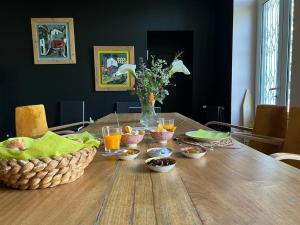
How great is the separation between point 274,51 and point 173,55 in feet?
7.59

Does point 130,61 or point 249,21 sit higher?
point 249,21

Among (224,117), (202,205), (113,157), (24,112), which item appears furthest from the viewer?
(224,117)

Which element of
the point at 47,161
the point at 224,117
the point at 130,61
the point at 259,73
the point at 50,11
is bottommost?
the point at 224,117

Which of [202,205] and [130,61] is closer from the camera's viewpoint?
[202,205]

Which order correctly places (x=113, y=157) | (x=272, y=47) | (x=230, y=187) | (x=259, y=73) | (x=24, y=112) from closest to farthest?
(x=230, y=187) → (x=113, y=157) → (x=24, y=112) → (x=272, y=47) → (x=259, y=73)

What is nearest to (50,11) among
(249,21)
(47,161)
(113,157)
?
(249,21)

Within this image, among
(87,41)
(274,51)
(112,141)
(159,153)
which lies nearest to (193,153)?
(159,153)

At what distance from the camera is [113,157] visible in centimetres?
119

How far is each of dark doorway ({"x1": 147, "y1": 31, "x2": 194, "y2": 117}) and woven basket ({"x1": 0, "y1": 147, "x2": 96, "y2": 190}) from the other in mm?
4296

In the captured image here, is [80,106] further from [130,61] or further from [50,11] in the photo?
[50,11]

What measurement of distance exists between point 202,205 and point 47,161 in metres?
0.47

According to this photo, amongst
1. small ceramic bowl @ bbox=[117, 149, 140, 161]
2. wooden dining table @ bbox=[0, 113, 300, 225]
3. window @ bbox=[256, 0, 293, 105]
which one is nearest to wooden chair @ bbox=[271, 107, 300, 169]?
wooden dining table @ bbox=[0, 113, 300, 225]

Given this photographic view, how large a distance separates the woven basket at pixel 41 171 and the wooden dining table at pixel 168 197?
0.08ft

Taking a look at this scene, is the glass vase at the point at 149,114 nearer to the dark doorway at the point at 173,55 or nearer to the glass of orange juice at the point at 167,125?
the glass of orange juice at the point at 167,125
